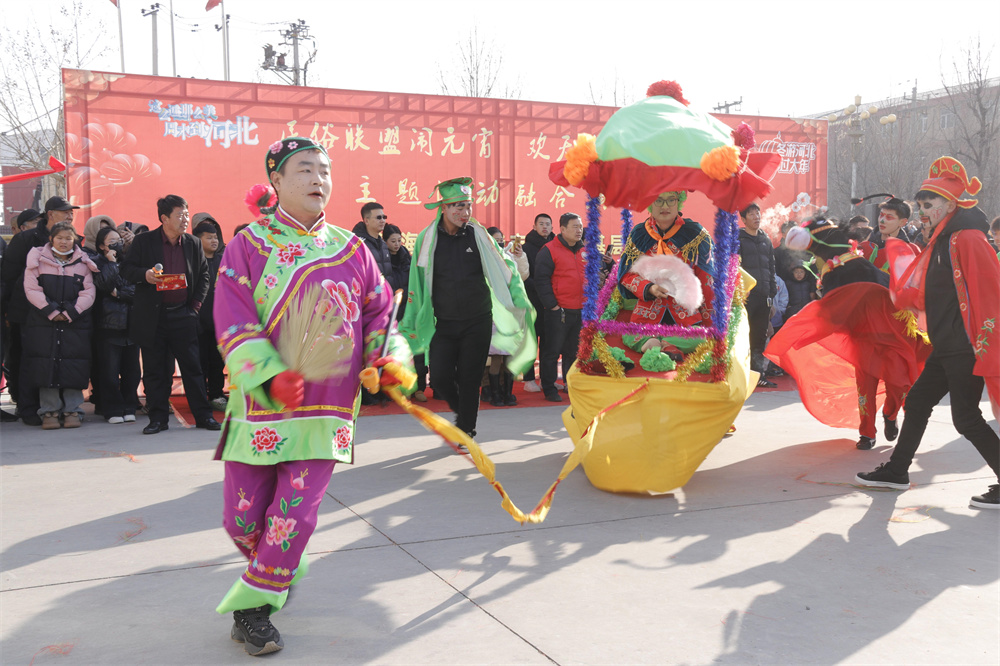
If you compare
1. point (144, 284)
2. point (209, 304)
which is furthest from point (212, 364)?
→ point (144, 284)

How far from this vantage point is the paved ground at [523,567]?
2.96 m

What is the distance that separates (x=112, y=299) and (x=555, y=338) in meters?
4.22

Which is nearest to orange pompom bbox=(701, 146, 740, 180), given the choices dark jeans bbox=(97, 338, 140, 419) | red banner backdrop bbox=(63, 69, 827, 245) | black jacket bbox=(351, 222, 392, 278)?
black jacket bbox=(351, 222, 392, 278)

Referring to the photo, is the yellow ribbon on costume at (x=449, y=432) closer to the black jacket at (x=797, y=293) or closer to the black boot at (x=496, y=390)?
the black boot at (x=496, y=390)

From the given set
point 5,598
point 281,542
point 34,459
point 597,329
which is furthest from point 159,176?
point 281,542

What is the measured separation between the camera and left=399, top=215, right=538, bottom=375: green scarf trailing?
20.1 ft

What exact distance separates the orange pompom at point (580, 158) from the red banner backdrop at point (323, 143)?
5.28 meters

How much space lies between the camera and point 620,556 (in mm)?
3896

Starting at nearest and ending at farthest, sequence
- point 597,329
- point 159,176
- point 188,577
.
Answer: point 188,577 → point 597,329 → point 159,176

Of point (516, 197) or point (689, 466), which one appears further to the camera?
point (516, 197)

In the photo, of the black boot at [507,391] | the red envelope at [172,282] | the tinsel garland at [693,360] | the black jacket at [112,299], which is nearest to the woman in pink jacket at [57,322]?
the black jacket at [112,299]

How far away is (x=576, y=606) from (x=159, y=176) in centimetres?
796

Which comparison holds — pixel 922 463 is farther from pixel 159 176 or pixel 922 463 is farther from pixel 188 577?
pixel 159 176

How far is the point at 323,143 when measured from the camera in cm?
1023
